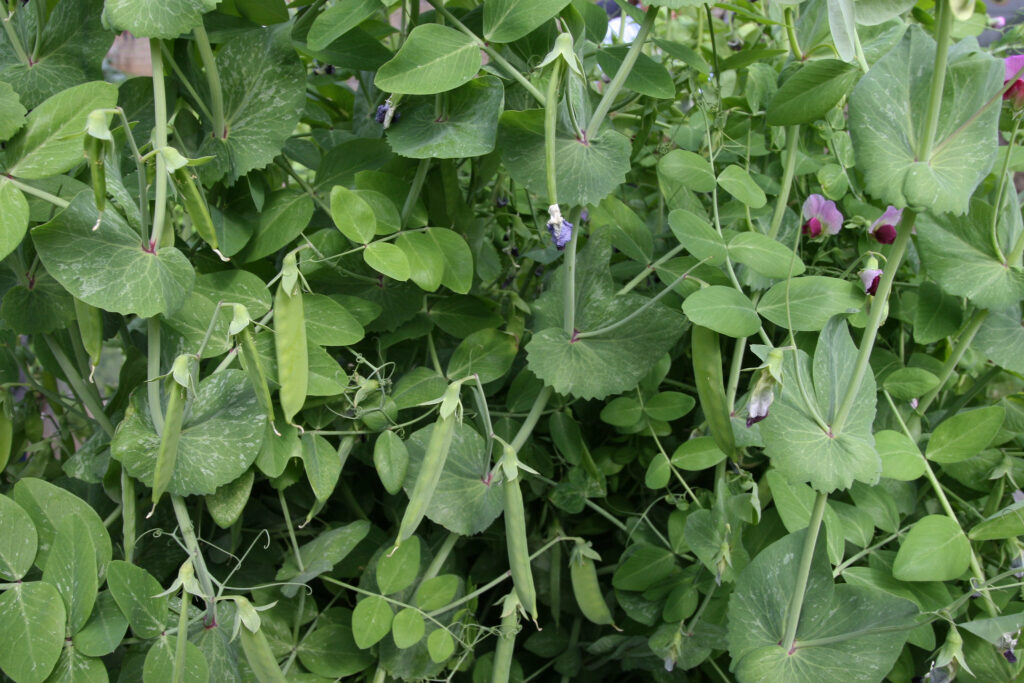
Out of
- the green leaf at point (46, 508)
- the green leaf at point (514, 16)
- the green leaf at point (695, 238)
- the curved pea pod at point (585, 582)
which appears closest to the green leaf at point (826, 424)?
the green leaf at point (695, 238)

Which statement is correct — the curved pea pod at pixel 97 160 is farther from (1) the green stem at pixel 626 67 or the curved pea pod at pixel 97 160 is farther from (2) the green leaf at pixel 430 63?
(1) the green stem at pixel 626 67

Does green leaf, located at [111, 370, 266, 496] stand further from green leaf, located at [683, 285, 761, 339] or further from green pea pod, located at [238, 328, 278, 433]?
green leaf, located at [683, 285, 761, 339]

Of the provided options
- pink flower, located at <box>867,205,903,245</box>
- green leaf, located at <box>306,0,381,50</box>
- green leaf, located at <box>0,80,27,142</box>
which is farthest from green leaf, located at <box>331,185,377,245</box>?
pink flower, located at <box>867,205,903,245</box>

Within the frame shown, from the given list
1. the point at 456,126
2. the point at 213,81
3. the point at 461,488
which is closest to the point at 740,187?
the point at 456,126

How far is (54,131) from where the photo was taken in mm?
594

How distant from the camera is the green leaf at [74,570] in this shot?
1.90ft

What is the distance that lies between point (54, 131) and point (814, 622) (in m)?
0.73

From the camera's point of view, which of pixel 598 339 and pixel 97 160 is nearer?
pixel 97 160

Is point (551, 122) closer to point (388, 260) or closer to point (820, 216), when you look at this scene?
point (388, 260)

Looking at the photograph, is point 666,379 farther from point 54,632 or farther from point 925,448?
point 54,632

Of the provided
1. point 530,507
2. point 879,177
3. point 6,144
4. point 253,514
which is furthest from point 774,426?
point 6,144

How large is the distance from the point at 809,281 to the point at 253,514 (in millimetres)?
591

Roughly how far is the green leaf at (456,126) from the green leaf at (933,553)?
0.49 m

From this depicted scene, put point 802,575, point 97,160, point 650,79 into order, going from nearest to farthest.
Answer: point 97,160
point 802,575
point 650,79
